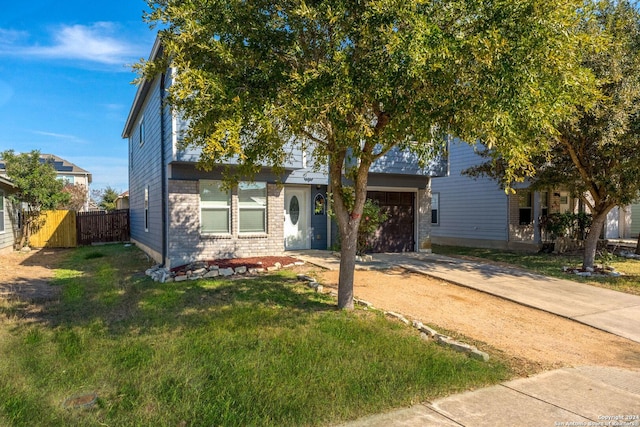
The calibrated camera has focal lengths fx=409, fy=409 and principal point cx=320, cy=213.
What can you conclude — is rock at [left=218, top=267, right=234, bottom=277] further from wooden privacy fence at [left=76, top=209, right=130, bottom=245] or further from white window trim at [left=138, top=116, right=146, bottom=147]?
wooden privacy fence at [left=76, top=209, right=130, bottom=245]

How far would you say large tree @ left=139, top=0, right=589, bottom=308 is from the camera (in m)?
4.80

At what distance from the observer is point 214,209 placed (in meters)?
11.7

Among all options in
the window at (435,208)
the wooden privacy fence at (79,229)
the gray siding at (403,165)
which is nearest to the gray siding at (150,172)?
the wooden privacy fence at (79,229)

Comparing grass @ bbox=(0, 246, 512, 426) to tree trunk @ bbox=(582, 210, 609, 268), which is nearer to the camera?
grass @ bbox=(0, 246, 512, 426)

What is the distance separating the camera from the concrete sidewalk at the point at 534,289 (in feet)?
23.8

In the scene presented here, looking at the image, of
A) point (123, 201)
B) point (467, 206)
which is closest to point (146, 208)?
point (467, 206)

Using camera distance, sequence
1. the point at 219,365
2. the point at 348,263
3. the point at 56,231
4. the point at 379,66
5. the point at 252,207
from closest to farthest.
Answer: the point at 219,365 < the point at 379,66 < the point at 348,263 < the point at 252,207 < the point at 56,231

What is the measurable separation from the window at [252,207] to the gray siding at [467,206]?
9953 mm

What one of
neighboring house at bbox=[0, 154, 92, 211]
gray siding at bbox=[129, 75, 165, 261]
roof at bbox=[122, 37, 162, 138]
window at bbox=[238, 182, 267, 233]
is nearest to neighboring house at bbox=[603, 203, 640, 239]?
window at bbox=[238, 182, 267, 233]

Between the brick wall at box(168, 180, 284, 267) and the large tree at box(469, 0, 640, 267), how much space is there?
6.45 m

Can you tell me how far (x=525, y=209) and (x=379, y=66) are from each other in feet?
52.1

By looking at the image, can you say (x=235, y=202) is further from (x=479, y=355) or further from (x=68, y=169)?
(x=68, y=169)

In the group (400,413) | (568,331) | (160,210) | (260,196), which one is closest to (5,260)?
(160,210)

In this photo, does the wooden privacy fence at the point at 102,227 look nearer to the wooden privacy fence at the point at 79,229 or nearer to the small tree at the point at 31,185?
the wooden privacy fence at the point at 79,229
